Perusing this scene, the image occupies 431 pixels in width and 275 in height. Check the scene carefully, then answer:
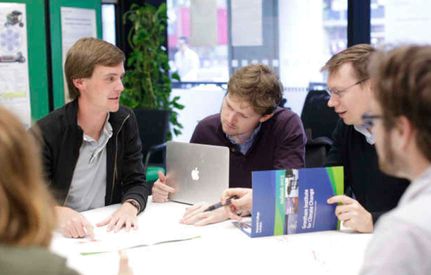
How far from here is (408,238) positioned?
45.4 inches

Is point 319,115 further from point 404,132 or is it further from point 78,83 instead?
point 404,132

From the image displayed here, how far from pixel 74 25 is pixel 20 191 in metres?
4.25

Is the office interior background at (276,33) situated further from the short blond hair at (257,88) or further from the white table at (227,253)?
the white table at (227,253)

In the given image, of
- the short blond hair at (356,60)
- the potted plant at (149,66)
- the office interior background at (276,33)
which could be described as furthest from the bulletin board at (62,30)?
the short blond hair at (356,60)

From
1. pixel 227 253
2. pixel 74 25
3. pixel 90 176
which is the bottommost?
pixel 227 253

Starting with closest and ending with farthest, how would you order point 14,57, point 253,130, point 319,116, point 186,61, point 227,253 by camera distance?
point 227,253 < point 253,130 < point 14,57 < point 319,116 < point 186,61

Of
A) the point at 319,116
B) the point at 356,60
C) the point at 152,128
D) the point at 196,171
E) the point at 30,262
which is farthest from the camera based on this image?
the point at 152,128

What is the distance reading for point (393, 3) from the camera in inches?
200

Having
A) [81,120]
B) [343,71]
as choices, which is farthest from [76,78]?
[343,71]

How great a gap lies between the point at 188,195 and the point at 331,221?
0.72 metres

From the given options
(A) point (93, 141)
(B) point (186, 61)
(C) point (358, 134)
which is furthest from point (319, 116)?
(A) point (93, 141)

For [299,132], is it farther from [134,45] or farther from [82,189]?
[134,45]

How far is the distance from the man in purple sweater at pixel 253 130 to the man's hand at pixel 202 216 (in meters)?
0.36

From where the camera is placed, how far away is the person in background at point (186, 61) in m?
6.18
